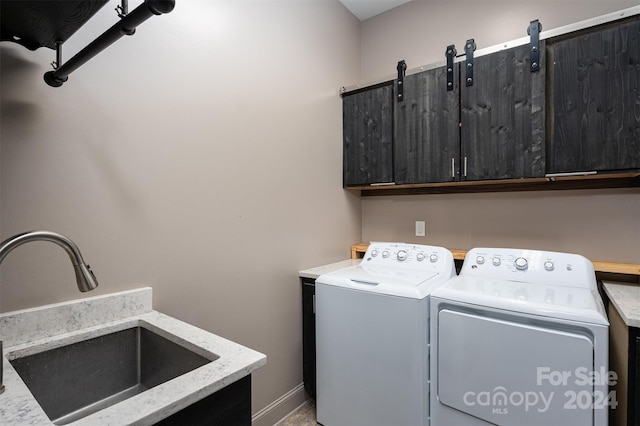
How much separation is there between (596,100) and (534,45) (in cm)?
42

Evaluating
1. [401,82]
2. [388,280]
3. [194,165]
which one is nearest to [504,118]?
[401,82]

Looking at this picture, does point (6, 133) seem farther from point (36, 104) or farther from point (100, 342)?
point (100, 342)

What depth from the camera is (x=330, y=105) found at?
93.9 inches

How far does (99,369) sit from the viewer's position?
3.63 ft

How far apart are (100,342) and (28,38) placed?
102cm

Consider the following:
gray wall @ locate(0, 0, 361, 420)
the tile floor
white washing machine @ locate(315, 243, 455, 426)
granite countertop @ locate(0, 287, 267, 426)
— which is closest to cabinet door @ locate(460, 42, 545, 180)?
white washing machine @ locate(315, 243, 455, 426)

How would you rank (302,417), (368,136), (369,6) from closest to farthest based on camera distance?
1. (302,417)
2. (368,136)
3. (369,6)

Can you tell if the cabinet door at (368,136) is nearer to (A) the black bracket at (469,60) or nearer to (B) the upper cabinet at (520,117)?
(B) the upper cabinet at (520,117)

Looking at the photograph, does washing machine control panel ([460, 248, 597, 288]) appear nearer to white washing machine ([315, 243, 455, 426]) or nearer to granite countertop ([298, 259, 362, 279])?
white washing machine ([315, 243, 455, 426])

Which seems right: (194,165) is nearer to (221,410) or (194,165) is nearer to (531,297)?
(221,410)

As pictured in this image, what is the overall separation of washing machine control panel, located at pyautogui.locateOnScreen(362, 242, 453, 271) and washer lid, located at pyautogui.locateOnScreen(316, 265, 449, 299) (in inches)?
2.4

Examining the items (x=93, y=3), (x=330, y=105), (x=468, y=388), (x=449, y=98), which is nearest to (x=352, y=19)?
(x=330, y=105)

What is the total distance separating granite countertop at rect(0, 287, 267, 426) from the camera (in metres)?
0.66

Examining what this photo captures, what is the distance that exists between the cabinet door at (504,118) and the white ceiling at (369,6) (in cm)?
100
